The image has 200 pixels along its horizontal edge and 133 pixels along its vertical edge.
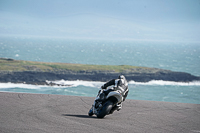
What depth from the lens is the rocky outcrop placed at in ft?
211

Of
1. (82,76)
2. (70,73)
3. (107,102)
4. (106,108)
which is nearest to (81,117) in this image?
(106,108)

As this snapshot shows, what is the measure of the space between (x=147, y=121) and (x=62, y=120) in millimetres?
3040

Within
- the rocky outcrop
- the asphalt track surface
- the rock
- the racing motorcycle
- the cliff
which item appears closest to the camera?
the asphalt track surface

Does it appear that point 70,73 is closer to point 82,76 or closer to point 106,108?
point 82,76

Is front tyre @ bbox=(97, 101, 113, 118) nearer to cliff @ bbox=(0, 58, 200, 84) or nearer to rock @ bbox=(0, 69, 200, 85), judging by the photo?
rock @ bbox=(0, 69, 200, 85)

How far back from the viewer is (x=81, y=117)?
10.4 meters

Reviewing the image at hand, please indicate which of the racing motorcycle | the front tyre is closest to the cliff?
the racing motorcycle

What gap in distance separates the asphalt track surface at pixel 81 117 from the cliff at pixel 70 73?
50360 millimetres

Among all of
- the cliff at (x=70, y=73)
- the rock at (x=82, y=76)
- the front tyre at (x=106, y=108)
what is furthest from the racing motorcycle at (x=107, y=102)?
the cliff at (x=70, y=73)

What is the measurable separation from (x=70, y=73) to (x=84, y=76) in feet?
12.4

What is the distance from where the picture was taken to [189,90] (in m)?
64.4

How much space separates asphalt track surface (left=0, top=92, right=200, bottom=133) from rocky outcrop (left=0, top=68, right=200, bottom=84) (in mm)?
50360

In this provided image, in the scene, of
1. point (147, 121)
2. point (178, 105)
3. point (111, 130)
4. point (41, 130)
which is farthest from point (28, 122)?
point (178, 105)

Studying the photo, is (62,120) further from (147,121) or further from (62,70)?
(62,70)
